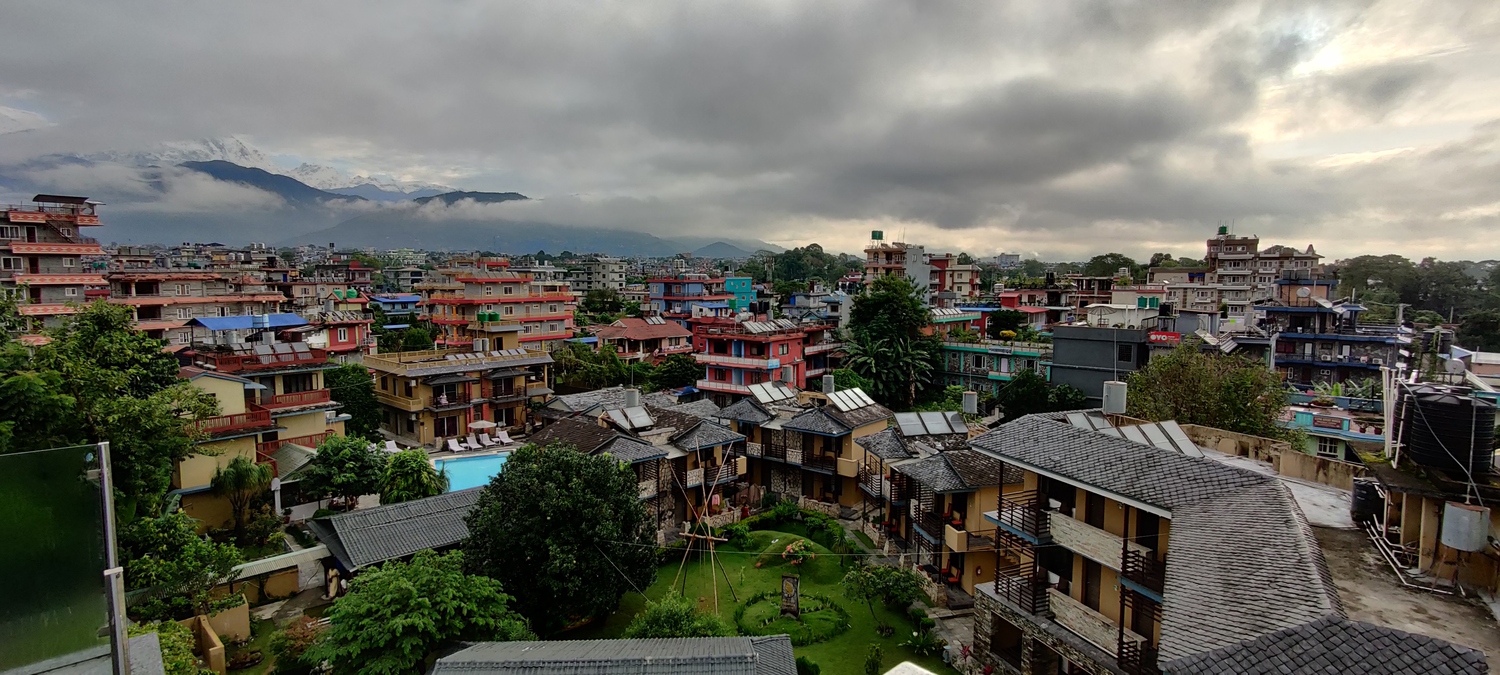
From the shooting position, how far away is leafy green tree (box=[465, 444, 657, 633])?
18.0m

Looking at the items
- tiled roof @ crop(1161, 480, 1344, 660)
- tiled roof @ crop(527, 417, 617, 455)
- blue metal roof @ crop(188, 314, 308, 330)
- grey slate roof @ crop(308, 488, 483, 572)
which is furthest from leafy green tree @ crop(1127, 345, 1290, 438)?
blue metal roof @ crop(188, 314, 308, 330)

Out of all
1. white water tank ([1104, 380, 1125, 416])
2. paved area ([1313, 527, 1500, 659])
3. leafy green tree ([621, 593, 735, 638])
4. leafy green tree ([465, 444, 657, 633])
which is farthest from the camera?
white water tank ([1104, 380, 1125, 416])

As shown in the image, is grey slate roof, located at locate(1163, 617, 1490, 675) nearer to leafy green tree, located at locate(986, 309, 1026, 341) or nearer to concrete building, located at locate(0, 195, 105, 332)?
concrete building, located at locate(0, 195, 105, 332)

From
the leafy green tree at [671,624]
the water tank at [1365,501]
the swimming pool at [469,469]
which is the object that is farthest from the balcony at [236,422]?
the water tank at [1365,501]

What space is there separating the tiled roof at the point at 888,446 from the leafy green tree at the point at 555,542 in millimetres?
10890

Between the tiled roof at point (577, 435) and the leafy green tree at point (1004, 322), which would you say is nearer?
the tiled roof at point (577, 435)

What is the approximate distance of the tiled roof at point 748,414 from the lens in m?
31.5

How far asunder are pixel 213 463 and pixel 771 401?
22.7 meters

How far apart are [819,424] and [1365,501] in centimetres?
1879

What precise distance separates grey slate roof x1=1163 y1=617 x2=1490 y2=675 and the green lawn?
1173 centimetres

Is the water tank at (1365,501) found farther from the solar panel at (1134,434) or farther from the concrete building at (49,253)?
the concrete building at (49,253)

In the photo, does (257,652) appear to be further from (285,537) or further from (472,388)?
(472,388)

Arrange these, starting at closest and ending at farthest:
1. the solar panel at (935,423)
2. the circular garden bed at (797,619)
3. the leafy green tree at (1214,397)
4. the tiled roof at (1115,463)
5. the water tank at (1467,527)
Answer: the water tank at (1467,527)
the tiled roof at (1115,463)
the circular garden bed at (797,619)
the leafy green tree at (1214,397)
the solar panel at (935,423)

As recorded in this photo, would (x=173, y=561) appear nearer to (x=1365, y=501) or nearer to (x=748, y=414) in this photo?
(x=748, y=414)
